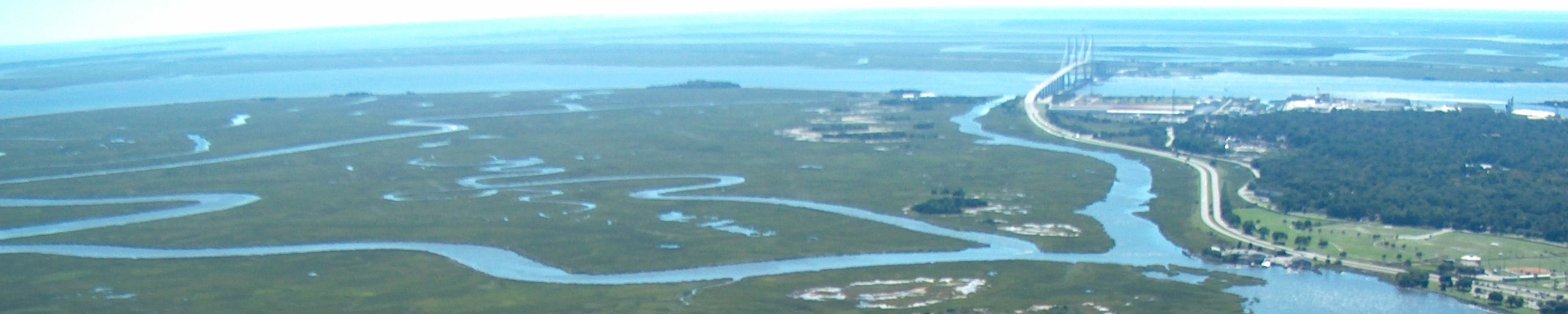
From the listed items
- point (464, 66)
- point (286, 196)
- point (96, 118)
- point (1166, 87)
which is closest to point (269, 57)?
point (464, 66)

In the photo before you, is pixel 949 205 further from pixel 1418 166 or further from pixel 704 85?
pixel 704 85

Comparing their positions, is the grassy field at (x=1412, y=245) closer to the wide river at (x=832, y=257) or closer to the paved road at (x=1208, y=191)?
the paved road at (x=1208, y=191)

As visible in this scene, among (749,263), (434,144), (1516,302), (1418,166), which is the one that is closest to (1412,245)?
(1516,302)

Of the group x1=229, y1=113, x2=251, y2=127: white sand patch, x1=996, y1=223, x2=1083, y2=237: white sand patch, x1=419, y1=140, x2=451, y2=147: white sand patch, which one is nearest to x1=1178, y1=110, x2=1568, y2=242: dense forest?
x1=996, y1=223, x2=1083, y2=237: white sand patch

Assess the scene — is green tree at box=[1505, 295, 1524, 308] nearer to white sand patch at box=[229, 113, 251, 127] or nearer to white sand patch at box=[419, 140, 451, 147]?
white sand patch at box=[419, 140, 451, 147]

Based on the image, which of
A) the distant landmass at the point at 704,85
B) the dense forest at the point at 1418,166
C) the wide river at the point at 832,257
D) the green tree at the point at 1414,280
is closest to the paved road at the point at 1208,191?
the green tree at the point at 1414,280
